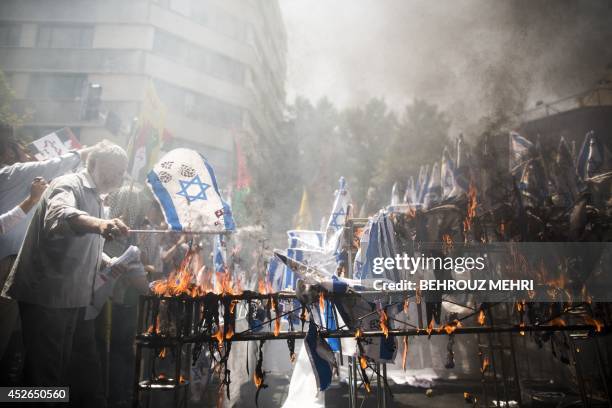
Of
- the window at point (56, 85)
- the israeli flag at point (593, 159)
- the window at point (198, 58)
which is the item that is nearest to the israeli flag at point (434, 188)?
the israeli flag at point (593, 159)

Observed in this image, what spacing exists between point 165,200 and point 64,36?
28.3m

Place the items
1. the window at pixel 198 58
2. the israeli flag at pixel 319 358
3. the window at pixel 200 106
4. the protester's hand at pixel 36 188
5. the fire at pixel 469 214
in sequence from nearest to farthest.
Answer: the israeli flag at pixel 319 358 → the protester's hand at pixel 36 188 → the fire at pixel 469 214 → the window at pixel 200 106 → the window at pixel 198 58

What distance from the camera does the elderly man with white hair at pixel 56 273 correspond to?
284 cm

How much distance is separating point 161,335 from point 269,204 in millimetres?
30705

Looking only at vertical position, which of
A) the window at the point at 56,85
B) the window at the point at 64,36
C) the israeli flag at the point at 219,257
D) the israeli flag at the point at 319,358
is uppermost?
the window at the point at 64,36

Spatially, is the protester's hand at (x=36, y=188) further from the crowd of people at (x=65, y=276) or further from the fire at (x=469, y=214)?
the fire at (x=469, y=214)

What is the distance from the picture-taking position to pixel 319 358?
3549mm

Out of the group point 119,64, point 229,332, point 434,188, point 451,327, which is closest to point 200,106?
point 119,64

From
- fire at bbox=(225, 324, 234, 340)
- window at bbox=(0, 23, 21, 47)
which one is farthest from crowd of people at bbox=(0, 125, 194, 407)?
window at bbox=(0, 23, 21, 47)

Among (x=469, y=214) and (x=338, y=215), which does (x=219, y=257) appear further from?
(x=469, y=214)

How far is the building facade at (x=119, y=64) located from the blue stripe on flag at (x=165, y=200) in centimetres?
2100

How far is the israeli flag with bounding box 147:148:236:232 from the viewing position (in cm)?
461

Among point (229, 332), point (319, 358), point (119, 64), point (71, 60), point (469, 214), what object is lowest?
point (319, 358)

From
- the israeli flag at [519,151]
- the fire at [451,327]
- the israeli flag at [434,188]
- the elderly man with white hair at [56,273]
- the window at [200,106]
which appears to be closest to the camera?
the elderly man with white hair at [56,273]
